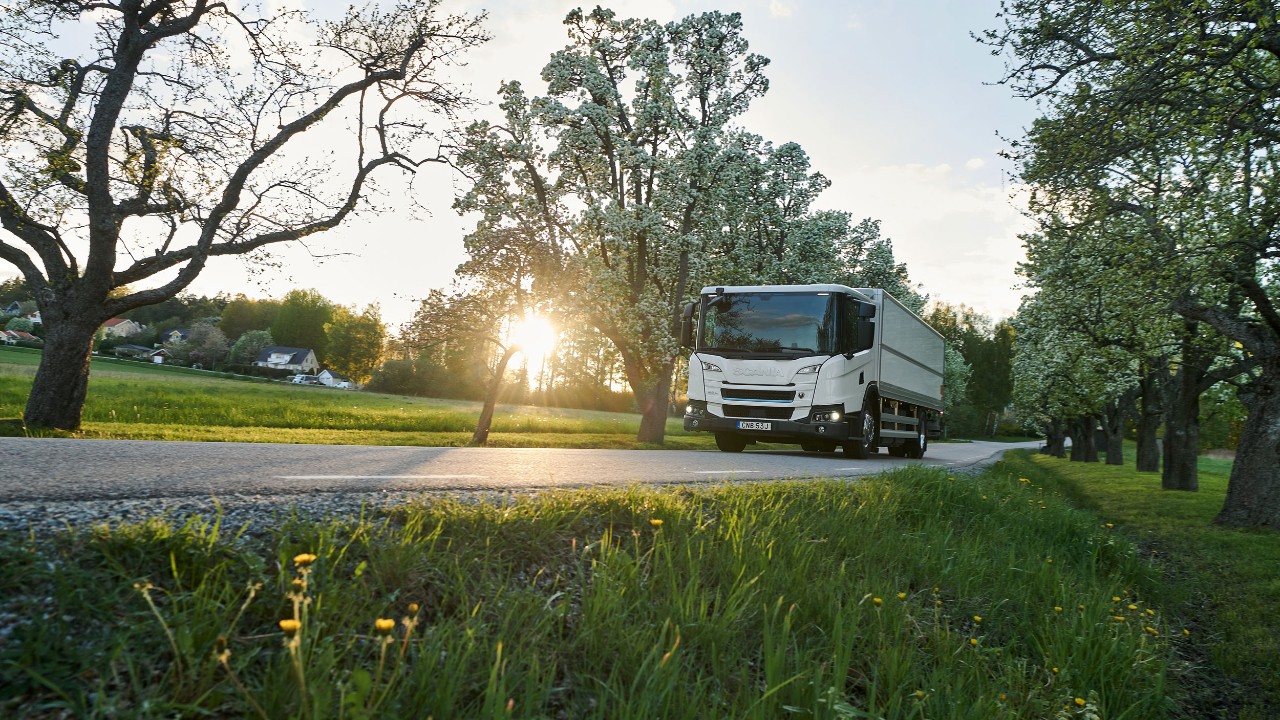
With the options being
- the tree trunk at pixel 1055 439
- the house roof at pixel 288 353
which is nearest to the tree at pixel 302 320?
the house roof at pixel 288 353

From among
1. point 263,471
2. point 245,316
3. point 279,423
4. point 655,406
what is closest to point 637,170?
point 655,406

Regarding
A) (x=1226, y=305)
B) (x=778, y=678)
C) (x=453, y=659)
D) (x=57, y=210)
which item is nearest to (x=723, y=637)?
(x=778, y=678)

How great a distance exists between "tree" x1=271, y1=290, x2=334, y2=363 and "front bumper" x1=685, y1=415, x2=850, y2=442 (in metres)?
104

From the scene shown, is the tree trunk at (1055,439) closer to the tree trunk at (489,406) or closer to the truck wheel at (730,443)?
the truck wheel at (730,443)

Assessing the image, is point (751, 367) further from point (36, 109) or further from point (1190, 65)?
point (36, 109)

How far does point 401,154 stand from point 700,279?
10343 millimetres

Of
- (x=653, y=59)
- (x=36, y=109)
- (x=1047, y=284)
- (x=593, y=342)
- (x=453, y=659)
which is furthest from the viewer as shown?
(x=593, y=342)

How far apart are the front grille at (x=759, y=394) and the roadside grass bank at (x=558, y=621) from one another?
821 cm

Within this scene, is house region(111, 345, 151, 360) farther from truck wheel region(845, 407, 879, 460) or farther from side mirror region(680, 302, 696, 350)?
truck wheel region(845, 407, 879, 460)

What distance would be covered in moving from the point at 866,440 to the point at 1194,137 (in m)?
7.45

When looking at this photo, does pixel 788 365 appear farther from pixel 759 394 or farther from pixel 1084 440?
pixel 1084 440

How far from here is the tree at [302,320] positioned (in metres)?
109

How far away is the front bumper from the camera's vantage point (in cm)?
1373

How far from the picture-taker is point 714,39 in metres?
21.6
